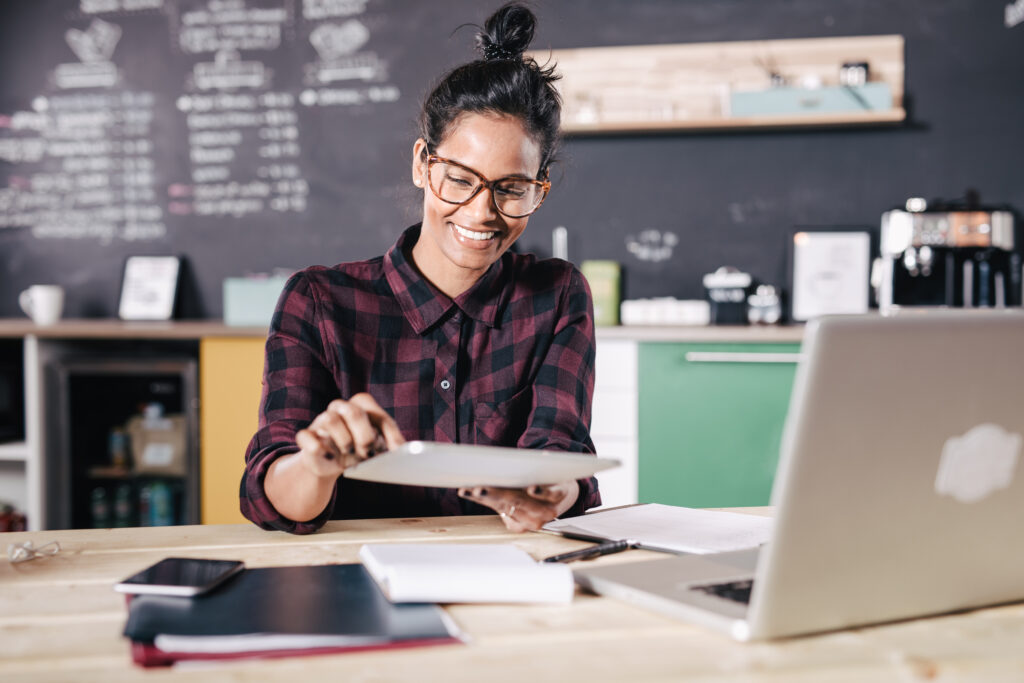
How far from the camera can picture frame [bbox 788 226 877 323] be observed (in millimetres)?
3168

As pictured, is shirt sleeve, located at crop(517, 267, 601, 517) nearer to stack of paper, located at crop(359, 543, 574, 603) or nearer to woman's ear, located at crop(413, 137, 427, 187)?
woman's ear, located at crop(413, 137, 427, 187)

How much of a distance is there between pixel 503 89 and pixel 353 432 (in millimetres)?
728

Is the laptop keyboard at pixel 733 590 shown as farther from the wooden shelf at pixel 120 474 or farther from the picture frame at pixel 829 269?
the wooden shelf at pixel 120 474

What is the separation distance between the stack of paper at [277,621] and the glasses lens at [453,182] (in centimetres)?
72

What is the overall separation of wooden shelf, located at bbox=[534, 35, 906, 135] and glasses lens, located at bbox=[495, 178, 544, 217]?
1.80m

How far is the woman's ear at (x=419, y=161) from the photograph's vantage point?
153cm

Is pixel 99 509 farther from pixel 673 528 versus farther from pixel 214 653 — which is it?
pixel 214 653

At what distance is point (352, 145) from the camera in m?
3.51

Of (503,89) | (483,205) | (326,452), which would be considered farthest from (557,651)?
(503,89)

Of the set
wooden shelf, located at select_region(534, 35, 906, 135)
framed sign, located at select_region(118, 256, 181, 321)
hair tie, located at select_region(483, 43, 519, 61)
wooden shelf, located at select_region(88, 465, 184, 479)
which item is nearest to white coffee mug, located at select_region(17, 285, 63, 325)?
framed sign, located at select_region(118, 256, 181, 321)

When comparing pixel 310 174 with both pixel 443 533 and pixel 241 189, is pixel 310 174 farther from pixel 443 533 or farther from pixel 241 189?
pixel 443 533

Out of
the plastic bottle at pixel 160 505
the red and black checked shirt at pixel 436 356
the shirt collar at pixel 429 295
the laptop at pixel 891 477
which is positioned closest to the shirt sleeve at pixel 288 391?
the red and black checked shirt at pixel 436 356

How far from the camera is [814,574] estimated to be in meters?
0.66

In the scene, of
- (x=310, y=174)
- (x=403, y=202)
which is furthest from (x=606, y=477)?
(x=310, y=174)
